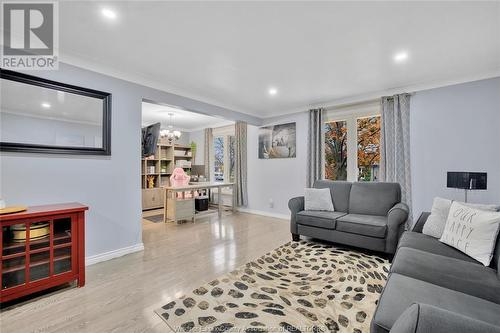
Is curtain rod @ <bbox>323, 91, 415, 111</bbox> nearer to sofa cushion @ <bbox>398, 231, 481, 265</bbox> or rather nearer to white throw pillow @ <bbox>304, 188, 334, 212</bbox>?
white throw pillow @ <bbox>304, 188, 334, 212</bbox>

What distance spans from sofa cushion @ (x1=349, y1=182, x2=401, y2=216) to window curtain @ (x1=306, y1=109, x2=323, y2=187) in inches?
37.7

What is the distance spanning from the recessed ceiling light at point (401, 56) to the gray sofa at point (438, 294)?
1.97 m

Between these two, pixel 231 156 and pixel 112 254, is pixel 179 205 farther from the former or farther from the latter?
pixel 231 156

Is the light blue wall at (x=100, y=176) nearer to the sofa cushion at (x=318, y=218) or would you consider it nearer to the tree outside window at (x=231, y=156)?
the sofa cushion at (x=318, y=218)

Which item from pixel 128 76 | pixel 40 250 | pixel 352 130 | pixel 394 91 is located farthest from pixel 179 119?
pixel 394 91

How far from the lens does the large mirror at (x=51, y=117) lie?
217 centimetres

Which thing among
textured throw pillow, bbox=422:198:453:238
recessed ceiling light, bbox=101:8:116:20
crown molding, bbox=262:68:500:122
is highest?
recessed ceiling light, bbox=101:8:116:20

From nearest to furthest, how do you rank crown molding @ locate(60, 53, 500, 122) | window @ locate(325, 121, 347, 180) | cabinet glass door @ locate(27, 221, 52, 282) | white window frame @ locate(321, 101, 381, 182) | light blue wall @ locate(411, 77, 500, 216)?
cabinet glass door @ locate(27, 221, 52, 282)
crown molding @ locate(60, 53, 500, 122)
light blue wall @ locate(411, 77, 500, 216)
white window frame @ locate(321, 101, 381, 182)
window @ locate(325, 121, 347, 180)

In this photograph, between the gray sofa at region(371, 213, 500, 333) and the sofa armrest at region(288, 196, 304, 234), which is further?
the sofa armrest at region(288, 196, 304, 234)

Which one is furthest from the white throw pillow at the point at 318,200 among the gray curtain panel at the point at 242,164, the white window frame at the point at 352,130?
the gray curtain panel at the point at 242,164

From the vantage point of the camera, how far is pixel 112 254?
9.21 ft

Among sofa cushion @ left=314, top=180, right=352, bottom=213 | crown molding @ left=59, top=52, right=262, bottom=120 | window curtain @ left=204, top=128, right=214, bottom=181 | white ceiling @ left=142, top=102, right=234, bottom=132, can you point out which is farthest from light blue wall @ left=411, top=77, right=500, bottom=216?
window curtain @ left=204, top=128, right=214, bottom=181

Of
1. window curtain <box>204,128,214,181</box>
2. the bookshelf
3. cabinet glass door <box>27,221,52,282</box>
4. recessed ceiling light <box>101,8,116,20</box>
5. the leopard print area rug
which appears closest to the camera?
the leopard print area rug

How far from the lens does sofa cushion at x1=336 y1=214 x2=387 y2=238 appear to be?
9.03 feet
